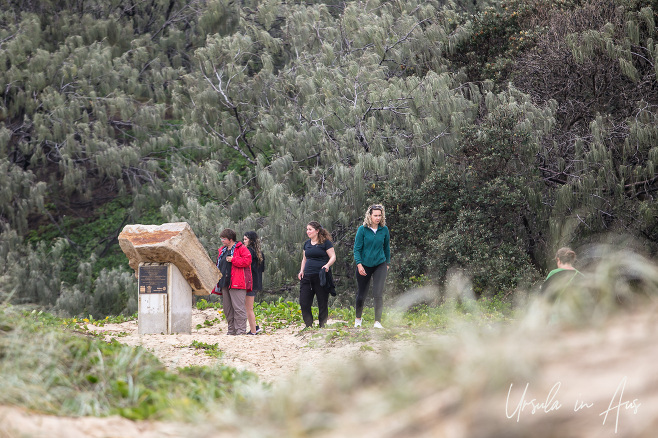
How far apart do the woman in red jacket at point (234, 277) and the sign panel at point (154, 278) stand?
33.9 inches

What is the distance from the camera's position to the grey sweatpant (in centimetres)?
944

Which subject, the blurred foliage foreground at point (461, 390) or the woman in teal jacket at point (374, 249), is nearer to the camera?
the blurred foliage foreground at point (461, 390)

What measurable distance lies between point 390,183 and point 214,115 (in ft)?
19.1

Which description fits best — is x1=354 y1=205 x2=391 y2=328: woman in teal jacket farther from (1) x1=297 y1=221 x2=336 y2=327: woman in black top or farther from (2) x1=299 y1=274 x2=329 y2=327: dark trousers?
(2) x1=299 y1=274 x2=329 y2=327: dark trousers

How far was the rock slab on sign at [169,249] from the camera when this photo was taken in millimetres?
9438

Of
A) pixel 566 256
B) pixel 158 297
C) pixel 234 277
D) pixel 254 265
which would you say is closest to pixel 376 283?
pixel 254 265

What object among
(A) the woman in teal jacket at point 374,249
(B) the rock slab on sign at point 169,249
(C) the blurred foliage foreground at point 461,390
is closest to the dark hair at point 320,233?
(A) the woman in teal jacket at point 374,249

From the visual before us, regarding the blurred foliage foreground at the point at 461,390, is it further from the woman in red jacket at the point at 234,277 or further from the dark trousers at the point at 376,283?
the woman in red jacket at the point at 234,277

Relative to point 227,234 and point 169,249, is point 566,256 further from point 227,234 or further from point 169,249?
point 169,249

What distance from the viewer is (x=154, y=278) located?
384 inches

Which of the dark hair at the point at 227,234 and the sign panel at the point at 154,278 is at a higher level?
the dark hair at the point at 227,234

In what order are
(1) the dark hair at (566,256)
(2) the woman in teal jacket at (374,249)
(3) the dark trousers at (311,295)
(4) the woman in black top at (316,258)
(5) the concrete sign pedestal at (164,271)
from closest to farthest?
(1) the dark hair at (566,256) < (2) the woman in teal jacket at (374,249) < (4) the woman in black top at (316,258) < (3) the dark trousers at (311,295) < (5) the concrete sign pedestal at (164,271)

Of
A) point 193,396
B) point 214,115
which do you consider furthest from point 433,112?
point 193,396

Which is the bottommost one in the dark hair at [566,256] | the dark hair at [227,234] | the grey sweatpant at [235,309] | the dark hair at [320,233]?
the grey sweatpant at [235,309]
